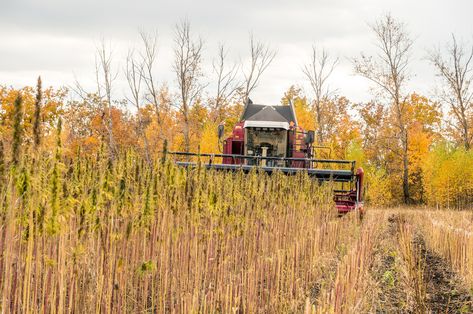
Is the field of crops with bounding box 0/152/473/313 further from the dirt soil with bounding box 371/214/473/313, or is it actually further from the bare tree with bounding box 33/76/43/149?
the bare tree with bounding box 33/76/43/149

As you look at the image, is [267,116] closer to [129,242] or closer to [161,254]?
[161,254]

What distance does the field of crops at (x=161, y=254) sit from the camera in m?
3.19

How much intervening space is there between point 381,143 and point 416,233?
21389 millimetres

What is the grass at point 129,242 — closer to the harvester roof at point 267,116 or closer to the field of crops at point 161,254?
the field of crops at point 161,254

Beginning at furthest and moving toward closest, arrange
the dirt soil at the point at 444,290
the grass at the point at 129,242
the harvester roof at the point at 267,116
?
the harvester roof at the point at 267,116 → the dirt soil at the point at 444,290 → the grass at the point at 129,242

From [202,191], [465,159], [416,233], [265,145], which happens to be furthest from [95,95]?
[202,191]

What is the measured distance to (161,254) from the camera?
4656mm

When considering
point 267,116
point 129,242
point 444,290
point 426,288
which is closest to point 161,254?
point 129,242

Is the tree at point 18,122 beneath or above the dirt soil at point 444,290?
above

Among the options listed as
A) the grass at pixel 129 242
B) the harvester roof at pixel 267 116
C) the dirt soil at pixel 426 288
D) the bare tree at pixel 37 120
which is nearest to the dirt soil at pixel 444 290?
the dirt soil at pixel 426 288

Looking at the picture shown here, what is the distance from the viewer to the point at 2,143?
8.90 feet

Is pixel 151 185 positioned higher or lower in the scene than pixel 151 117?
lower

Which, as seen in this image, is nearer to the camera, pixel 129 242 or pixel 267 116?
pixel 129 242

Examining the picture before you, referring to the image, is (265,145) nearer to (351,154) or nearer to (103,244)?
(103,244)
